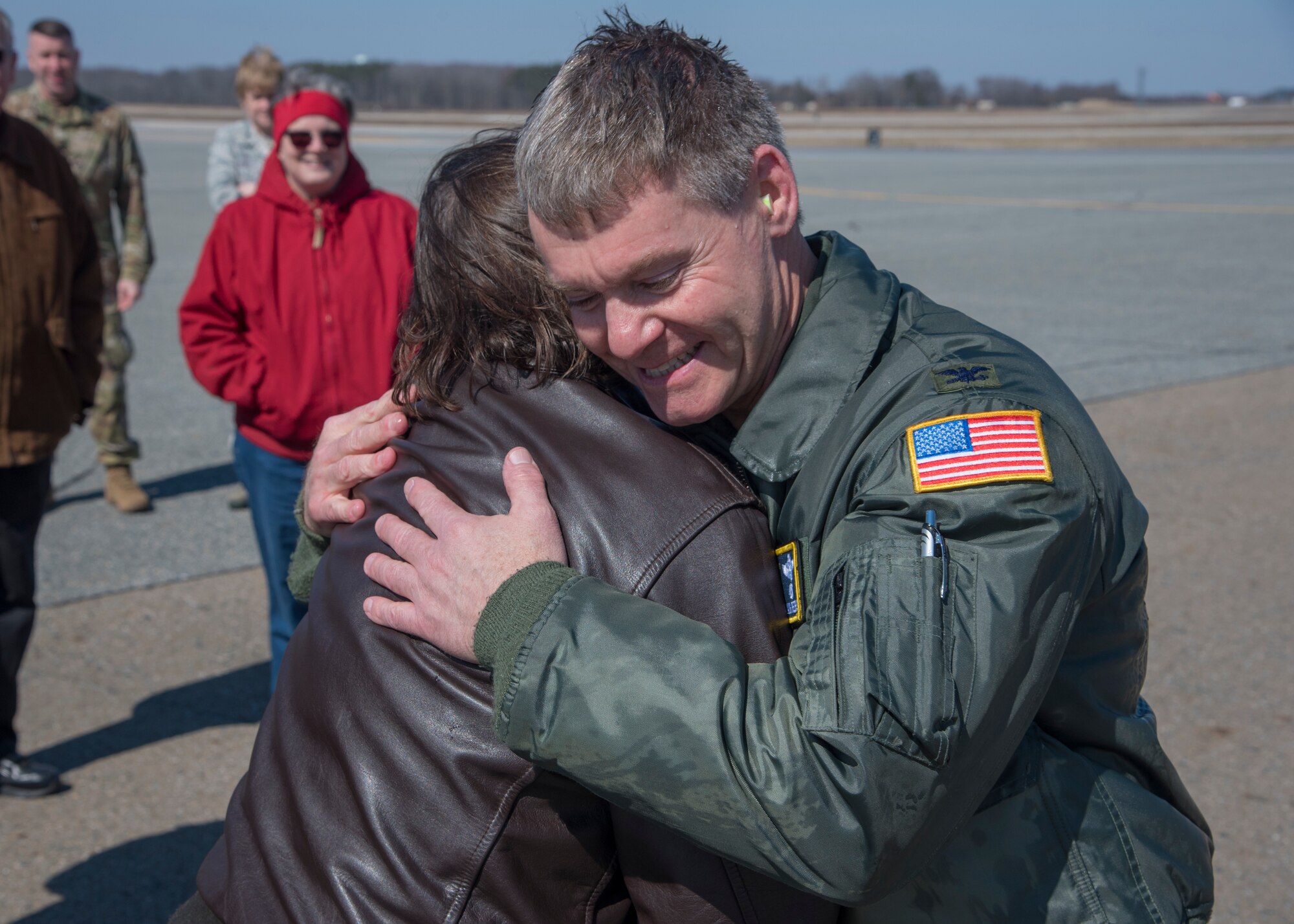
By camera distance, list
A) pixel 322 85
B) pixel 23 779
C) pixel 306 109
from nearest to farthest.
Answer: pixel 23 779 → pixel 306 109 → pixel 322 85

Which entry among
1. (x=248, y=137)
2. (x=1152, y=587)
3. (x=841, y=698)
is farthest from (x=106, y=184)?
(x=841, y=698)

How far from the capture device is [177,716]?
4.12 m

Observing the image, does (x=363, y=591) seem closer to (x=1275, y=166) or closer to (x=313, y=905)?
(x=313, y=905)

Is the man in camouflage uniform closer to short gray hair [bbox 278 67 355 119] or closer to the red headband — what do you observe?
short gray hair [bbox 278 67 355 119]

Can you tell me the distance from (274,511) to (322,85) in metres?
1.66

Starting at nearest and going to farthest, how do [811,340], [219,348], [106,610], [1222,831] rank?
[811,340] < [1222,831] < [219,348] < [106,610]

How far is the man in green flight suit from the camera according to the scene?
1.27 meters

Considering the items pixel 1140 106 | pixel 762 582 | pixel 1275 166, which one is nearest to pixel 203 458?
pixel 762 582

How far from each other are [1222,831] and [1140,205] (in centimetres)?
1827

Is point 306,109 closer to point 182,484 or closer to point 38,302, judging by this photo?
point 38,302

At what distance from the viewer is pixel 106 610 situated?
191 inches

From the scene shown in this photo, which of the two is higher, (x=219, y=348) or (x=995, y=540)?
(x=995, y=540)

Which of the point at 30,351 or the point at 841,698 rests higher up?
the point at 841,698

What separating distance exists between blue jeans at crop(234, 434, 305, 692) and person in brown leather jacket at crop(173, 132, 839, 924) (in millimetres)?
2154
